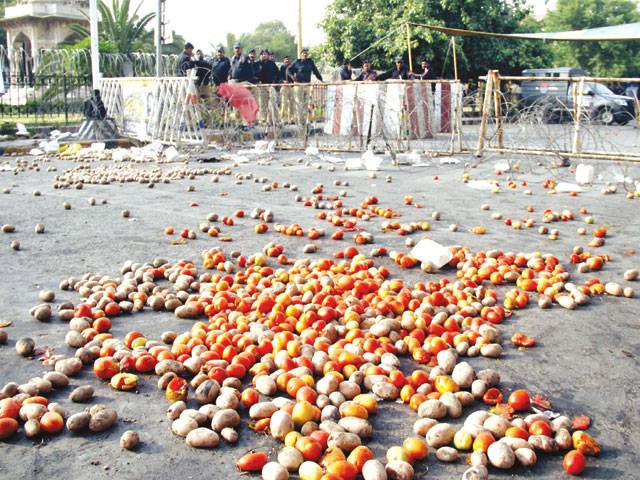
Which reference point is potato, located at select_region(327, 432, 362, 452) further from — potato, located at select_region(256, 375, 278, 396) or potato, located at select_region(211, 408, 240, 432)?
potato, located at select_region(256, 375, 278, 396)

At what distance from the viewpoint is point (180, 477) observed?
251 cm

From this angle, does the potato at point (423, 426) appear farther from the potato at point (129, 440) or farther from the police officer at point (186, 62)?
the police officer at point (186, 62)

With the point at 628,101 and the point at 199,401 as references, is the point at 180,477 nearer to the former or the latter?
the point at 199,401

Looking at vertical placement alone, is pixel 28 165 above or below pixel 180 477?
above

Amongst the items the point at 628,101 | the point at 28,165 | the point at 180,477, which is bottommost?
the point at 180,477

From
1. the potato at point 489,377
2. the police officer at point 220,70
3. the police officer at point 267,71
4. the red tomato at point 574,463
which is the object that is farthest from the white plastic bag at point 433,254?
the police officer at point 267,71

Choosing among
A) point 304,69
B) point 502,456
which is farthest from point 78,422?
point 304,69

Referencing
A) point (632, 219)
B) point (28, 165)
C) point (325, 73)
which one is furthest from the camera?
point (325, 73)

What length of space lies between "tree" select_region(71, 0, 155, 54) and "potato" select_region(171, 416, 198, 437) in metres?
28.7

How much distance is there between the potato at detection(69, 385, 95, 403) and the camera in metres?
3.03

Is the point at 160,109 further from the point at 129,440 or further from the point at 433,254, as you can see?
the point at 129,440

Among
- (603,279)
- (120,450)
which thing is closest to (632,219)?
(603,279)

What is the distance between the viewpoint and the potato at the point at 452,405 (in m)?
2.90

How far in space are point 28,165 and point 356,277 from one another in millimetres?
9668
